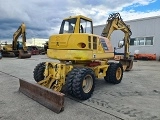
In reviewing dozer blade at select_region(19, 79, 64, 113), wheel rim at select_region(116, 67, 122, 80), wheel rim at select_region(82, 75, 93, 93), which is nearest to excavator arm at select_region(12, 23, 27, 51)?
wheel rim at select_region(116, 67, 122, 80)

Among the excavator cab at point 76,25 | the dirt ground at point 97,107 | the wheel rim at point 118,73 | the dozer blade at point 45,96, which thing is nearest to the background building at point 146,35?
the wheel rim at point 118,73

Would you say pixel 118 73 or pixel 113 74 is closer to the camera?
pixel 113 74

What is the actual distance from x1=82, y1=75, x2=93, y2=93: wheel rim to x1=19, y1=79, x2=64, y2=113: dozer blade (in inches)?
46.3

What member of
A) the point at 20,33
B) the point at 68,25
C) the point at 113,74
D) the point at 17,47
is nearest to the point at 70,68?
the point at 68,25

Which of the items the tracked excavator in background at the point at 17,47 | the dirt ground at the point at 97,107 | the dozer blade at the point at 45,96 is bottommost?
the dirt ground at the point at 97,107

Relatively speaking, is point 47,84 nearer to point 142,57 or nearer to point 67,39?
point 67,39

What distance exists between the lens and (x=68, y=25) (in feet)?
20.6

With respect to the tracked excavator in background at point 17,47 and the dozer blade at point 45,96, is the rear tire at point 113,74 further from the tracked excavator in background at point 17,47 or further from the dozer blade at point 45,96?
the tracked excavator in background at point 17,47

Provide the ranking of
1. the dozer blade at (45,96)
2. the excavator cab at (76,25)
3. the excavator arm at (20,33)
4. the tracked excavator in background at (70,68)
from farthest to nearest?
the excavator arm at (20,33)
the excavator cab at (76,25)
the tracked excavator in background at (70,68)
the dozer blade at (45,96)

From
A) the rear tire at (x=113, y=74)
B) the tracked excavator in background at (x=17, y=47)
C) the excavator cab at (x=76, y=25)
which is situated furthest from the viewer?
the tracked excavator in background at (x=17, y=47)

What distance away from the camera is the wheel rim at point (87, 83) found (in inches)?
208

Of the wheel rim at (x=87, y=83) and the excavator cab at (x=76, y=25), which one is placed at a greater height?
the excavator cab at (x=76, y=25)

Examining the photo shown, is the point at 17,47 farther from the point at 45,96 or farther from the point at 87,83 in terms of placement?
the point at 45,96

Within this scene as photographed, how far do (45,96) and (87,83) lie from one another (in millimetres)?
1404
